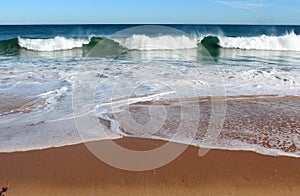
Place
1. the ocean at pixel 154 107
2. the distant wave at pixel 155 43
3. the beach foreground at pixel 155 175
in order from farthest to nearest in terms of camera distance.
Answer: the distant wave at pixel 155 43
the ocean at pixel 154 107
the beach foreground at pixel 155 175

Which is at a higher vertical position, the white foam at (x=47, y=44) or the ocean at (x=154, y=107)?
the white foam at (x=47, y=44)

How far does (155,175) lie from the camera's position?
372cm

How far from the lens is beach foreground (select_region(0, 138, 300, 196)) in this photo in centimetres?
345

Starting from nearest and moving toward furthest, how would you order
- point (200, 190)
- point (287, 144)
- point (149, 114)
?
point (200, 190) < point (287, 144) < point (149, 114)

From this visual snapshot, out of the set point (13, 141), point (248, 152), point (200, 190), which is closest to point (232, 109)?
point (248, 152)

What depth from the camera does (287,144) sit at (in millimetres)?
4742

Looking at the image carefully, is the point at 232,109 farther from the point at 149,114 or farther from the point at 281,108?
the point at 149,114

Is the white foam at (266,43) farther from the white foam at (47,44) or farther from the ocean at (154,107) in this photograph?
the ocean at (154,107)

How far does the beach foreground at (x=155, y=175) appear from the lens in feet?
11.3

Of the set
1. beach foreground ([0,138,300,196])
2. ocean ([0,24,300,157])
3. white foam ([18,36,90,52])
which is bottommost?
beach foreground ([0,138,300,196])

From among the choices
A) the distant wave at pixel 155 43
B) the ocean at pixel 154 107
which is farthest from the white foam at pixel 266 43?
the ocean at pixel 154 107

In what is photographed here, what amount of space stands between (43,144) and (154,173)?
1811 mm

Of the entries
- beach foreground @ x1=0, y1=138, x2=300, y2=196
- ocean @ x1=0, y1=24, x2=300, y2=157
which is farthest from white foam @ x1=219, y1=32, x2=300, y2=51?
beach foreground @ x1=0, y1=138, x2=300, y2=196

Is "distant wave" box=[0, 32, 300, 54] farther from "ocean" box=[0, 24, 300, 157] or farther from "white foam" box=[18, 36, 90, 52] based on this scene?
"ocean" box=[0, 24, 300, 157]
